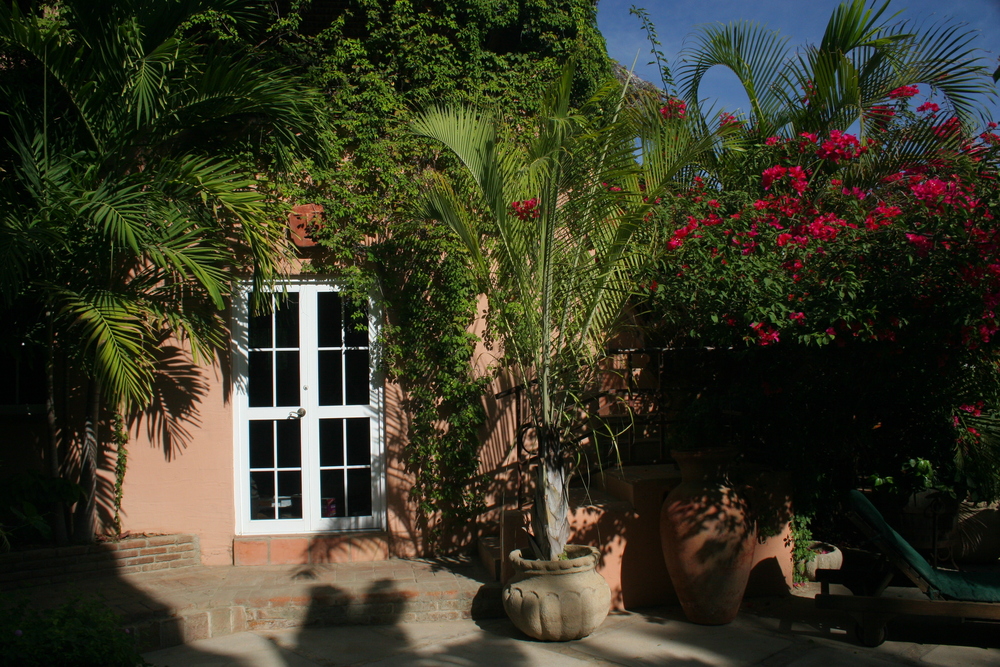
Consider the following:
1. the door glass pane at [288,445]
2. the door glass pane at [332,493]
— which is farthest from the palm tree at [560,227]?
the door glass pane at [288,445]

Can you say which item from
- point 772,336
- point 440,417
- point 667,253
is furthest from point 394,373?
point 772,336

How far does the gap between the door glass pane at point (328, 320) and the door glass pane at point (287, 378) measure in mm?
251

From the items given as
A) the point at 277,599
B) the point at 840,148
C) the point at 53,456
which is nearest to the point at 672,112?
the point at 840,148

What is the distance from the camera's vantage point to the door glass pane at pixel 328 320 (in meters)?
5.84

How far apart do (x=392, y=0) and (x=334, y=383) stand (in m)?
3.08

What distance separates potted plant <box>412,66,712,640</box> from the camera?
14.1 ft

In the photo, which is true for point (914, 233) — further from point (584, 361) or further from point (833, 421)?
point (584, 361)

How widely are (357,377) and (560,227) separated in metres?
2.26

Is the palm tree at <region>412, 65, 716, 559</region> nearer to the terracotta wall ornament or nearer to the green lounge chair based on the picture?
the terracotta wall ornament

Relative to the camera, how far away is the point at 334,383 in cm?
584

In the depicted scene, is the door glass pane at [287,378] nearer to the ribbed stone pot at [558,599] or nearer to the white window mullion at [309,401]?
the white window mullion at [309,401]

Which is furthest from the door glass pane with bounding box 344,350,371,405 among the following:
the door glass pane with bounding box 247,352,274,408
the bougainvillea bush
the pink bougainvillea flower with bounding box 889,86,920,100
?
the pink bougainvillea flower with bounding box 889,86,920,100

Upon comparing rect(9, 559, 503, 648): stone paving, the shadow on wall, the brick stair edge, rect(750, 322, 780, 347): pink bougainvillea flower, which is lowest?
rect(9, 559, 503, 648): stone paving

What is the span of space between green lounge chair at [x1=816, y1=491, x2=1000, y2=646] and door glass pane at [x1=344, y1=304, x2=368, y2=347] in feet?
11.7
